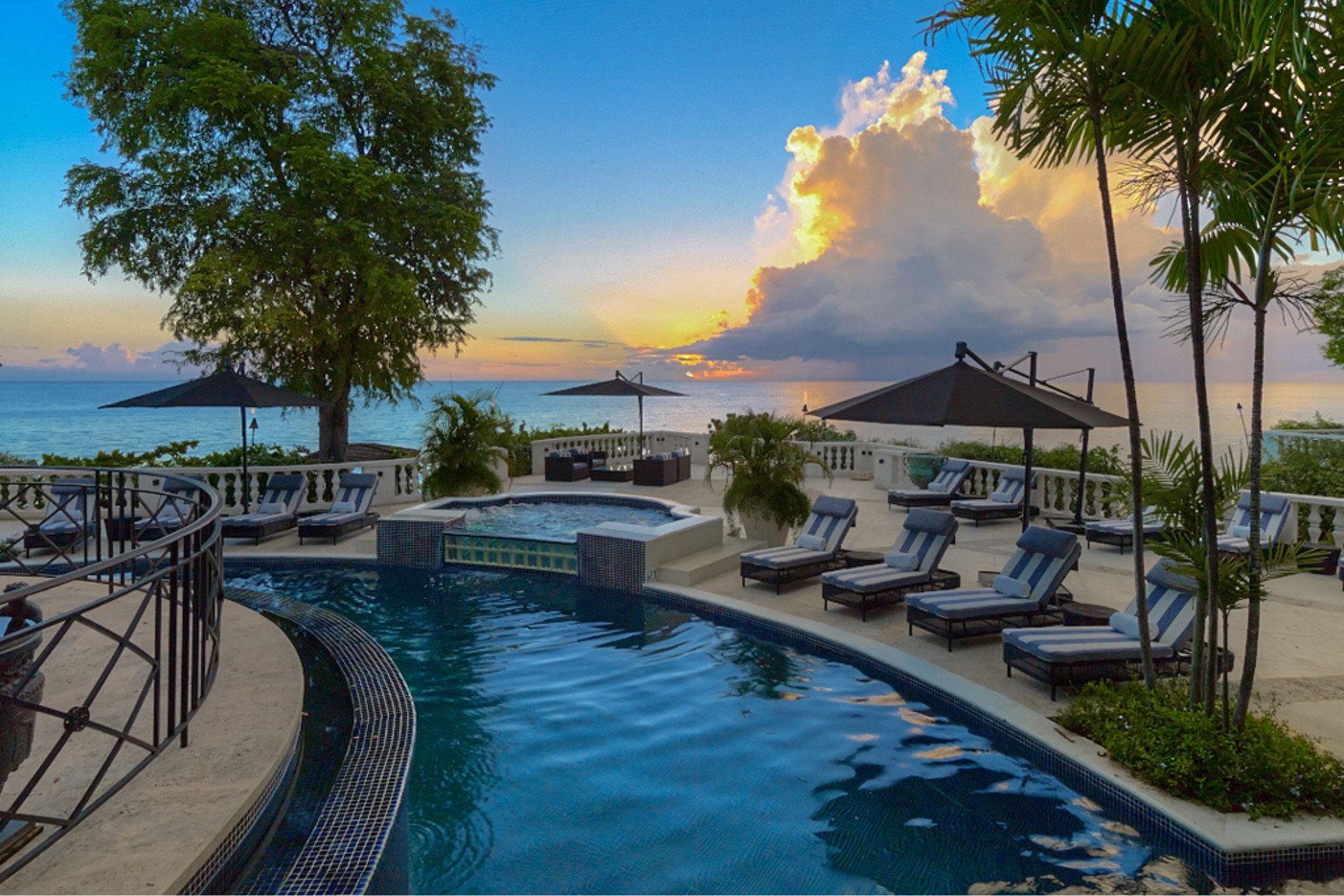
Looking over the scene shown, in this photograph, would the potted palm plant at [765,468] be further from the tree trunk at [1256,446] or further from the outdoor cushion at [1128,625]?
the tree trunk at [1256,446]

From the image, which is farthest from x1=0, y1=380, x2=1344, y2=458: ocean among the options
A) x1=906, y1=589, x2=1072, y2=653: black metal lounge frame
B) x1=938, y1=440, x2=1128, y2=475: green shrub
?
x1=938, y1=440, x2=1128, y2=475: green shrub

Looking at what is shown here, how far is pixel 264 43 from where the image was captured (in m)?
16.2

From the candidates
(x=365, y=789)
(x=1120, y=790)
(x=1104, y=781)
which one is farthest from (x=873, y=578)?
(x=365, y=789)

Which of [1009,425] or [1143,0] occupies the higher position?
[1143,0]

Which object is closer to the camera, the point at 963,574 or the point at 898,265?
the point at 963,574

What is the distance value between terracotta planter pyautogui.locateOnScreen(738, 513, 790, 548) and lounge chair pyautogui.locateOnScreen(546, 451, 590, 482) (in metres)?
7.47

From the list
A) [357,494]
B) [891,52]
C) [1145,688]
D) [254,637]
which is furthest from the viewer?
[891,52]

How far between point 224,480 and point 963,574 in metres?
11.2

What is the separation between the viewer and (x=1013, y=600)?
6.34 metres

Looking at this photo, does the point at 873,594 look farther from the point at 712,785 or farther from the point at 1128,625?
the point at 712,785

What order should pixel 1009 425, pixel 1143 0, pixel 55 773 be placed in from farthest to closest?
pixel 1009 425, pixel 1143 0, pixel 55 773

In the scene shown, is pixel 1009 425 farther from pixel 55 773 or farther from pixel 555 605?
pixel 55 773

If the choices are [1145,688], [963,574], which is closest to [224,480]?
[963,574]

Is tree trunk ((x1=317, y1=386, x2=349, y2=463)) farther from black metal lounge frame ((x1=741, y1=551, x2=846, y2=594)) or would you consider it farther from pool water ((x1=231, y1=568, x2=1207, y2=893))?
black metal lounge frame ((x1=741, y1=551, x2=846, y2=594))
